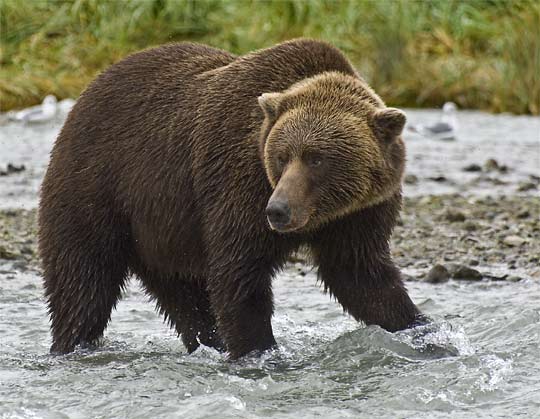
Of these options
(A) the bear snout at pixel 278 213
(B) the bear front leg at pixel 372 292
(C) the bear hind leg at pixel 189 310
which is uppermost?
(A) the bear snout at pixel 278 213

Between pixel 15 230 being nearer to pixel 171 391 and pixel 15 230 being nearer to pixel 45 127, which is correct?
pixel 171 391

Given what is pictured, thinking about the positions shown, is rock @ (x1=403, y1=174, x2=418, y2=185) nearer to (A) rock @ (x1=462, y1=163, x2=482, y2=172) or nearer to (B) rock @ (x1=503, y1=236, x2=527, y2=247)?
(A) rock @ (x1=462, y1=163, x2=482, y2=172)

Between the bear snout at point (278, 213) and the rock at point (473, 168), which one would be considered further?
the rock at point (473, 168)

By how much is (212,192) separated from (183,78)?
30.6 inches

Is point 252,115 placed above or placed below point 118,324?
above

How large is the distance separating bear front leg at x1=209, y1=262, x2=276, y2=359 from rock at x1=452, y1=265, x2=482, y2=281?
2.71 m

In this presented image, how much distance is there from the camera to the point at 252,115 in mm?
6012

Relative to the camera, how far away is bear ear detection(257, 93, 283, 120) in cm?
570

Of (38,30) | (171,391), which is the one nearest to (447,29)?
(38,30)

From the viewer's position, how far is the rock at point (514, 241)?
9.34 m

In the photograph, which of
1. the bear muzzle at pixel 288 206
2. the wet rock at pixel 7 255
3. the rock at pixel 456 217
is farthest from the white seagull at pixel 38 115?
the bear muzzle at pixel 288 206

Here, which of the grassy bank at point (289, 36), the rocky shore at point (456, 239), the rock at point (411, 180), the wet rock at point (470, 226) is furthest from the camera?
the grassy bank at point (289, 36)

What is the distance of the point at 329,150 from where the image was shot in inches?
223

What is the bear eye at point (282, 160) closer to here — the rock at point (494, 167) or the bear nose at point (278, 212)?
the bear nose at point (278, 212)
